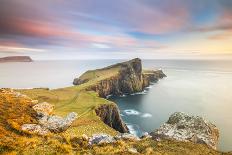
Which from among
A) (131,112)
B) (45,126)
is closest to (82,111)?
(45,126)

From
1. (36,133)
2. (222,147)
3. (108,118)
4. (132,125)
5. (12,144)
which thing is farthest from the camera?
(132,125)

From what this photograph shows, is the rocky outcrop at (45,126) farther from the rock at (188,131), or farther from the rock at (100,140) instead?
the rock at (188,131)

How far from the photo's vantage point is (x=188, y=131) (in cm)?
4609

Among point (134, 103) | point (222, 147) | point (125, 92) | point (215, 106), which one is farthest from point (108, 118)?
point (125, 92)

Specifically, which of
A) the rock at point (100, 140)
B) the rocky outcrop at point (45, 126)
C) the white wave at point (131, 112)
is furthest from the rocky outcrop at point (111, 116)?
the rock at point (100, 140)

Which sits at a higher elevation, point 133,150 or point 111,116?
point 133,150

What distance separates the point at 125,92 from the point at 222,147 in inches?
4799

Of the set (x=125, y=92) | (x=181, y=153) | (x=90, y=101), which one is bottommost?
(x=125, y=92)

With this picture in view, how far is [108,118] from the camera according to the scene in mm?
85750

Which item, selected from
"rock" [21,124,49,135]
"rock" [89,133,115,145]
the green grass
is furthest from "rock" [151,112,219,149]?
"rock" [21,124,49,135]

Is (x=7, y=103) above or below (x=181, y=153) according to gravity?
above

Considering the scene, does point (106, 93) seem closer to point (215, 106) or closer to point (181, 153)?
point (215, 106)

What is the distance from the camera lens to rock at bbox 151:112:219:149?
43.2 meters

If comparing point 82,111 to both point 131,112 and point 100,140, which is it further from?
point 131,112
